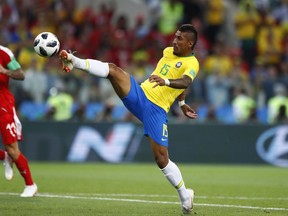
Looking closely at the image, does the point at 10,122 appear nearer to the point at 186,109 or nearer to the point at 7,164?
the point at 7,164

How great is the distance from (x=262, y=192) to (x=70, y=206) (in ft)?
12.9

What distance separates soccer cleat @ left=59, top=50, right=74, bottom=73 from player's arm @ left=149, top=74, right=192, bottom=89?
3.39ft

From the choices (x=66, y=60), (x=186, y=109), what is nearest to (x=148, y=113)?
(x=186, y=109)

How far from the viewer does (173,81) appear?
10.8 metres

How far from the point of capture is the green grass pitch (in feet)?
36.6

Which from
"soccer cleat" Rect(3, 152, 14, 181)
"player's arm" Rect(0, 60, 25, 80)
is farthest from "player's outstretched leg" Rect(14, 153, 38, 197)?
"player's arm" Rect(0, 60, 25, 80)

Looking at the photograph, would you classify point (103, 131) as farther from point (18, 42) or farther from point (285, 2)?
Result: point (285, 2)

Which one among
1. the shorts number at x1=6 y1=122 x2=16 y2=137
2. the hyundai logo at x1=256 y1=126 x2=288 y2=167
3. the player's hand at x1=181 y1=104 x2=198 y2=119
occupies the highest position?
the player's hand at x1=181 y1=104 x2=198 y2=119

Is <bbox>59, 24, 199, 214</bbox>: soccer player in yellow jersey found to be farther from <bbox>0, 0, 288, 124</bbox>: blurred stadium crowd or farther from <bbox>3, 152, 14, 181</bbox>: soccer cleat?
<bbox>0, 0, 288, 124</bbox>: blurred stadium crowd

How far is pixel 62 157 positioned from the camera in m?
A: 21.3

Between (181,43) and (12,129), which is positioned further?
(12,129)

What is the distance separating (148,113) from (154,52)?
13.5 metres

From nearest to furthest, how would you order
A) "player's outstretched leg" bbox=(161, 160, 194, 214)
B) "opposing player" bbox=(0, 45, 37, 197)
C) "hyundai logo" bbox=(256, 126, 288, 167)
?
1. "player's outstretched leg" bbox=(161, 160, 194, 214)
2. "opposing player" bbox=(0, 45, 37, 197)
3. "hyundai logo" bbox=(256, 126, 288, 167)

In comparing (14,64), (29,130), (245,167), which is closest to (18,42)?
(29,130)
